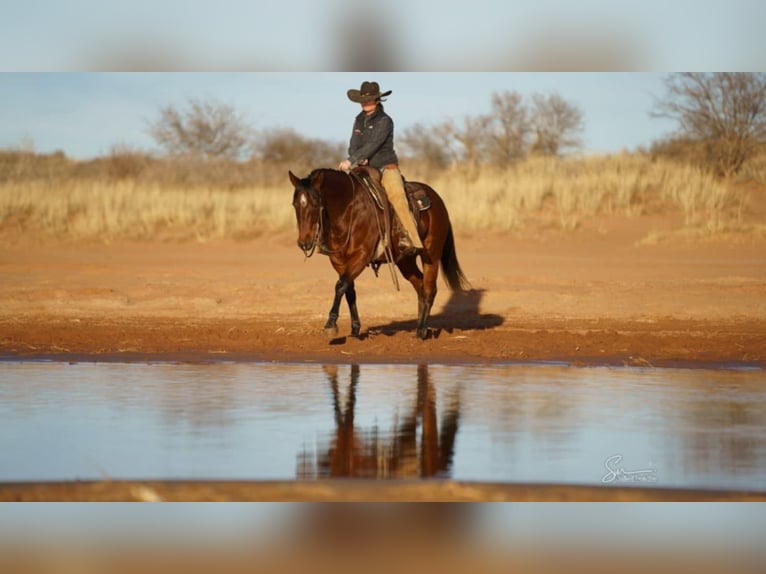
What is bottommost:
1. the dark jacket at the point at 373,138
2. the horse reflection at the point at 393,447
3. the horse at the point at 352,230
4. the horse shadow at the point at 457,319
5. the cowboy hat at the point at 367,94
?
the horse reflection at the point at 393,447

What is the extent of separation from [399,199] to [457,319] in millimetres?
3231

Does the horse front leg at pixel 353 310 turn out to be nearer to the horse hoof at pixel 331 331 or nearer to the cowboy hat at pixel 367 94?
the horse hoof at pixel 331 331

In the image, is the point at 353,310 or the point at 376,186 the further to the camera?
the point at 353,310

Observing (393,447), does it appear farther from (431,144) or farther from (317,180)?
(431,144)

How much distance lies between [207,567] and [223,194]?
2200 cm

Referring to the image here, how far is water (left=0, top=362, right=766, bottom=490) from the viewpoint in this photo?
8.29m

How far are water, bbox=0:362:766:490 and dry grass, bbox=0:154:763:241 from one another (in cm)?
1228

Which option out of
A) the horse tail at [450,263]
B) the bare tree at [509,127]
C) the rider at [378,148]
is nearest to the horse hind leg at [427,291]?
the horse tail at [450,263]

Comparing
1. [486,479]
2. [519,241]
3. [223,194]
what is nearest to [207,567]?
[486,479]

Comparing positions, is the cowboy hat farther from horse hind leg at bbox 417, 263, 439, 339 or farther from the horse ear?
horse hind leg at bbox 417, 263, 439, 339

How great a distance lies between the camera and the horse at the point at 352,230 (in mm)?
13320

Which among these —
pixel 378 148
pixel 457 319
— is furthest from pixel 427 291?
pixel 378 148

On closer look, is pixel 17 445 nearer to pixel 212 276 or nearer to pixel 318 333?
pixel 318 333

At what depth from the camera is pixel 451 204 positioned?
85.4 ft
